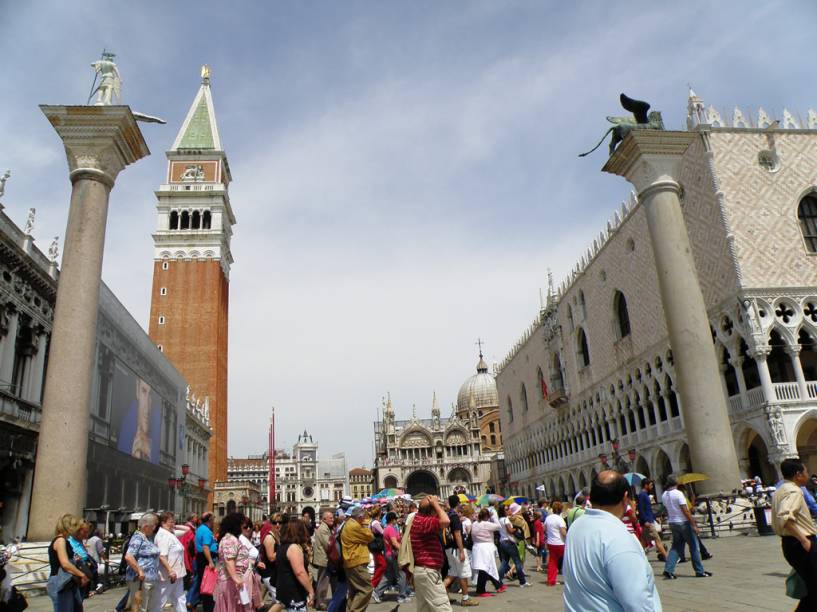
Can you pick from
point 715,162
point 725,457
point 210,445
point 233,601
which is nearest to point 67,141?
point 233,601

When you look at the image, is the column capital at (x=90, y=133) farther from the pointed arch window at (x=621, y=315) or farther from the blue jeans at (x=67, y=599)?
the pointed arch window at (x=621, y=315)

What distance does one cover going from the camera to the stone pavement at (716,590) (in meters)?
6.58

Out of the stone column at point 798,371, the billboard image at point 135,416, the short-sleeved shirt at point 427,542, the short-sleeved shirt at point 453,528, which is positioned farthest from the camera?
the billboard image at point 135,416

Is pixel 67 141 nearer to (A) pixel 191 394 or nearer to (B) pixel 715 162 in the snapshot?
(B) pixel 715 162

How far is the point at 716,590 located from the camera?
24.1 feet

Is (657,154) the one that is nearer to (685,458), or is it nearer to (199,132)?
(685,458)

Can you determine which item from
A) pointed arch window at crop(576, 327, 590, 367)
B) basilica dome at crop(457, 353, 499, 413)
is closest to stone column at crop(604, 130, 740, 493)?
pointed arch window at crop(576, 327, 590, 367)

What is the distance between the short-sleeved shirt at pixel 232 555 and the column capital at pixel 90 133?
9.17m

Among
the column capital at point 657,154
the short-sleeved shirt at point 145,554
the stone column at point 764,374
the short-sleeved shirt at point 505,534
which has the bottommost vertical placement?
the short-sleeved shirt at point 505,534

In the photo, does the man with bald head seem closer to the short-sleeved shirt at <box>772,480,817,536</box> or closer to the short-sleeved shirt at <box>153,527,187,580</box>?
the short-sleeved shirt at <box>772,480,817,536</box>

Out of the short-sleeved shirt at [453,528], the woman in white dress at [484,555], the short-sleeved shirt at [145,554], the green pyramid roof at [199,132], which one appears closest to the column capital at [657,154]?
the woman in white dress at [484,555]

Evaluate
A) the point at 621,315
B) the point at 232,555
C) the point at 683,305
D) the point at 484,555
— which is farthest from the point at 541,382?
the point at 232,555

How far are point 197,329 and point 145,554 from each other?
4651 centimetres

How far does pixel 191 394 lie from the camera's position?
161 ft
